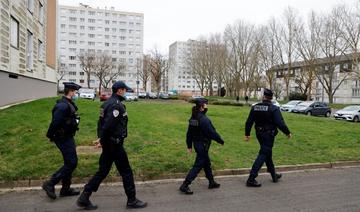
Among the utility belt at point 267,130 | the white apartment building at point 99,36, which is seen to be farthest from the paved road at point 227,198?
the white apartment building at point 99,36

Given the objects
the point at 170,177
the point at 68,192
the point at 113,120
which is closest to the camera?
the point at 113,120

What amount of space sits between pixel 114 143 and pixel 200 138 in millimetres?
1800

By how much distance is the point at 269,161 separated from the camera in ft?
22.4

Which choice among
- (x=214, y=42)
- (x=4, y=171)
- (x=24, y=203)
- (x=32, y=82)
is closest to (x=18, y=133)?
(x=4, y=171)

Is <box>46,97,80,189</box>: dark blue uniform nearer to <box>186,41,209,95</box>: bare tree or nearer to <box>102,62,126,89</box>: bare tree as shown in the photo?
<box>186,41,209,95</box>: bare tree

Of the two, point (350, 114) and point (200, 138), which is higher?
point (200, 138)

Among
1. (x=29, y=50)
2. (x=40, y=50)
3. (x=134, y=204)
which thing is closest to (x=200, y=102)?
(x=134, y=204)

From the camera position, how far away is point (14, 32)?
1923 cm

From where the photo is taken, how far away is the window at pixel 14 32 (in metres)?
18.8

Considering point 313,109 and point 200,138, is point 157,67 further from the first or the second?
point 200,138

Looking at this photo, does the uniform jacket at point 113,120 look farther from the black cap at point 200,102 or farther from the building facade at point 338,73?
the building facade at point 338,73

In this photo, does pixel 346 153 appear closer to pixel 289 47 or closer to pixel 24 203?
pixel 24 203

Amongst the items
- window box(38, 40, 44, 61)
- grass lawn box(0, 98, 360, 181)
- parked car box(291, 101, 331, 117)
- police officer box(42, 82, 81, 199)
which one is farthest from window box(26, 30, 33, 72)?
parked car box(291, 101, 331, 117)

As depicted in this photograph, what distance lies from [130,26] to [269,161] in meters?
115
